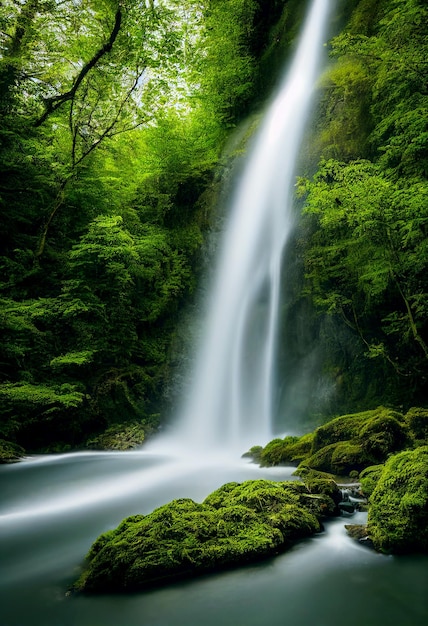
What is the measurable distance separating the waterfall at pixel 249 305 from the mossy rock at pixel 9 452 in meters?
3.38

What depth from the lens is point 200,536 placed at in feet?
10.5

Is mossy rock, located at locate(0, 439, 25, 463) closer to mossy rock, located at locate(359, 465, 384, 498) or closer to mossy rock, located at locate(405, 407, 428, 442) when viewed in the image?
mossy rock, located at locate(359, 465, 384, 498)

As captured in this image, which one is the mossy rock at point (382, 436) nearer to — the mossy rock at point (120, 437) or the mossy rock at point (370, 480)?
the mossy rock at point (370, 480)

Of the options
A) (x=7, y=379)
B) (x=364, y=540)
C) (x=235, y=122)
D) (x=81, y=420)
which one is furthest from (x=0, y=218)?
(x=364, y=540)

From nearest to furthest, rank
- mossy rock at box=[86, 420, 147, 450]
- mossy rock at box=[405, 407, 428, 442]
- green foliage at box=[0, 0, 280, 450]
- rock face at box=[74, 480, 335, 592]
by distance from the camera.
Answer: rock face at box=[74, 480, 335, 592]
mossy rock at box=[405, 407, 428, 442]
mossy rock at box=[86, 420, 147, 450]
green foliage at box=[0, 0, 280, 450]

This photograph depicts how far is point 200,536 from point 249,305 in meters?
7.62

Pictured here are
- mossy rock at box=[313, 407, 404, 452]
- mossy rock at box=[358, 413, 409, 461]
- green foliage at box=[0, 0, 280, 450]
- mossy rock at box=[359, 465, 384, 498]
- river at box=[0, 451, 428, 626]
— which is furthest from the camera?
green foliage at box=[0, 0, 280, 450]

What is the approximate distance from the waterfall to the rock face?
4.72 metres

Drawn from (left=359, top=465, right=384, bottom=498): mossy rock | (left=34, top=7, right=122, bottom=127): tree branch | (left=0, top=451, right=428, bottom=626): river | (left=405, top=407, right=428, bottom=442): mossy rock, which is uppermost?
(left=34, top=7, right=122, bottom=127): tree branch

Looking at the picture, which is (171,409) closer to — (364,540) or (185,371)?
(185,371)

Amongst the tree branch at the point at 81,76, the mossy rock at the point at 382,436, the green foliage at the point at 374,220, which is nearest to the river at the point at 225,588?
the mossy rock at the point at 382,436

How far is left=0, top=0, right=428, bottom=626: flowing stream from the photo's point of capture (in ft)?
8.53

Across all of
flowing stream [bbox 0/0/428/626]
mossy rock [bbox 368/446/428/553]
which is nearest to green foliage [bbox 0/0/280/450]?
flowing stream [bbox 0/0/428/626]

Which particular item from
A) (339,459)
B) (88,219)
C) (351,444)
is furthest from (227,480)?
(88,219)
